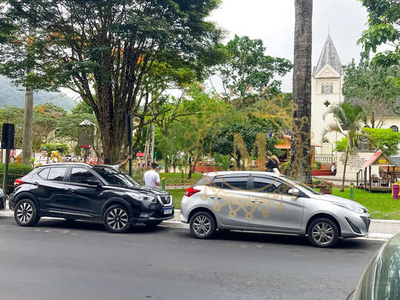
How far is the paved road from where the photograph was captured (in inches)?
223

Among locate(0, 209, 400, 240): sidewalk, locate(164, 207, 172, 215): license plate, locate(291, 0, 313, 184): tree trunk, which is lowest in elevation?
locate(0, 209, 400, 240): sidewalk

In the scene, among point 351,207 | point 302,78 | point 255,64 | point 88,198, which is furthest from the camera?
point 255,64

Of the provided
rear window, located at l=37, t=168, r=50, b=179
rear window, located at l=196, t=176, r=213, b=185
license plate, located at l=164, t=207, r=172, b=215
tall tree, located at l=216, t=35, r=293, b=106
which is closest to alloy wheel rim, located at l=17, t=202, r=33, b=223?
rear window, located at l=37, t=168, r=50, b=179

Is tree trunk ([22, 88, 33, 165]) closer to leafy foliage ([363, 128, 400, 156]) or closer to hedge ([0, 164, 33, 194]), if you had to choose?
hedge ([0, 164, 33, 194])

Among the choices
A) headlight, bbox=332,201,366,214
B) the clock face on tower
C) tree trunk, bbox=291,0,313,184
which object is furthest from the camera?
the clock face on tower

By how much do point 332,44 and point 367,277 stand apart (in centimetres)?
7214

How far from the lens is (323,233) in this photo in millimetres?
8984

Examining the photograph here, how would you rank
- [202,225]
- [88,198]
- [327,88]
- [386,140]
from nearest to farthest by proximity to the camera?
[202,225] → [88,198] → [386,140] → [327,88]

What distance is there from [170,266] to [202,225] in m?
2.88

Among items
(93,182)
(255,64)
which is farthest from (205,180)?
(255,64)

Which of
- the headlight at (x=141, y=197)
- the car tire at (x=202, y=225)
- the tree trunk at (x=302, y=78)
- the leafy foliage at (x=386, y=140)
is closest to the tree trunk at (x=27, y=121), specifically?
the headlight at (x=141, y=197)

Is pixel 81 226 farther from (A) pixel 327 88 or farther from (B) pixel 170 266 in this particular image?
(A) pixel 327 88

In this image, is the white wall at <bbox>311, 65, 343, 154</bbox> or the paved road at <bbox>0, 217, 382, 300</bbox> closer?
the paved road at <bbox>0, 217, 382, 300</bbox>

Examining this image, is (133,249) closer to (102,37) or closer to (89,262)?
(89,262)
